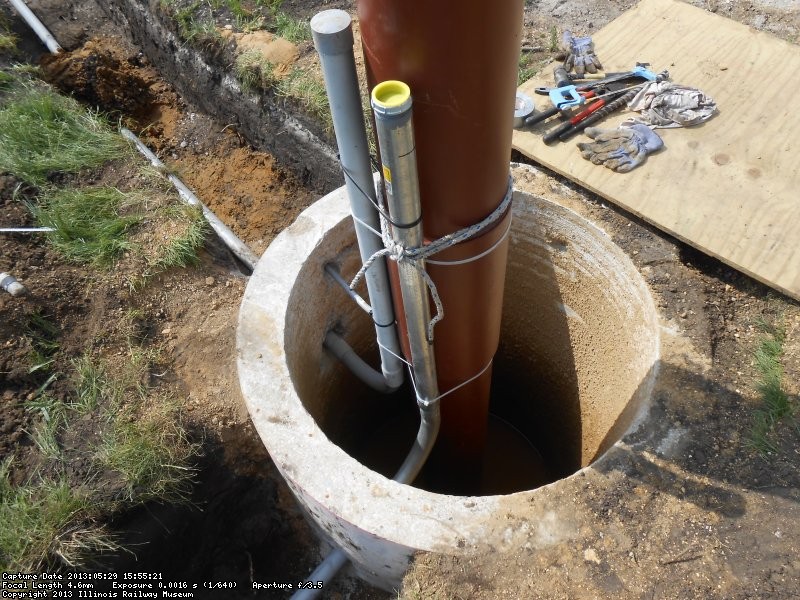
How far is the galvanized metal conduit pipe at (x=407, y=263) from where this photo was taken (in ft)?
4.04

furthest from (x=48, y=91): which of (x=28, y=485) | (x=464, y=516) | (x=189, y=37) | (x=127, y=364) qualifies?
(x=464, y=516)

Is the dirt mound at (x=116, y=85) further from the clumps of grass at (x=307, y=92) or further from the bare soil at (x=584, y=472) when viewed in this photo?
the clumps of grass at (x=307, y=92)

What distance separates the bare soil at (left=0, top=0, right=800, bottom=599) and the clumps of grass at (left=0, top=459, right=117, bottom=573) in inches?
5.6

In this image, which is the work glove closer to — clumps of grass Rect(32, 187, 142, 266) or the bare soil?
the bare soil

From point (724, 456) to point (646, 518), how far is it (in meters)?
0.37

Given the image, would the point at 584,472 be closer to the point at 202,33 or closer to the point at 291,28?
the point at 291,28

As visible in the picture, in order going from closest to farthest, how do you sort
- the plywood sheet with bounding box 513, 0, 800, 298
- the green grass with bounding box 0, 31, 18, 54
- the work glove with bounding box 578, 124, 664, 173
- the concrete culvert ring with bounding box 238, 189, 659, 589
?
the concrete culvert ring with bounding box 238, 189, 659, 589 → the plywood sheet with bounding box 513, 0, 800, 298 → the work glove with bounding box 578, 124, 664, 173 → the green grass with bounding box 0, 31, 18, 54

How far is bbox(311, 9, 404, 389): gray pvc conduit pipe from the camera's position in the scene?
1.32 meters

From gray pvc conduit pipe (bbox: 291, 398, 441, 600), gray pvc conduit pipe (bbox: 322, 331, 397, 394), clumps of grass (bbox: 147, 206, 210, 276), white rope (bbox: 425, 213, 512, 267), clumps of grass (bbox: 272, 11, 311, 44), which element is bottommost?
gray pvc conduit pipe (bbox: 291, 398, 441, 600)

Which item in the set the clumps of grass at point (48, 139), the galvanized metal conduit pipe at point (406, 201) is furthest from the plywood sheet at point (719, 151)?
the clumps of grass at point (48, 139)

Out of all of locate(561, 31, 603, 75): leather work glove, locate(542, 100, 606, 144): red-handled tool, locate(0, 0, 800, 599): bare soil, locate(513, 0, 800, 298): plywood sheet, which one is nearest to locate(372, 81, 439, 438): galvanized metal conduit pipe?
locate(0, 0, 800, 599): bare soil

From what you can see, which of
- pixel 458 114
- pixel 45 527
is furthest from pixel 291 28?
pixel 45 527

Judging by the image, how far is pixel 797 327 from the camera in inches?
89.3

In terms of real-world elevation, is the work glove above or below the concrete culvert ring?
above
